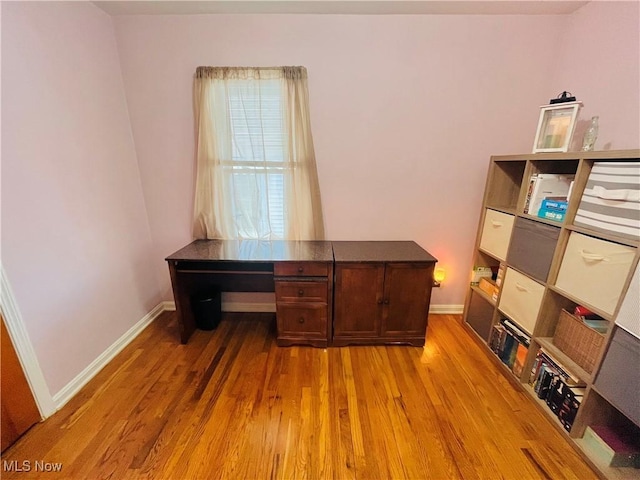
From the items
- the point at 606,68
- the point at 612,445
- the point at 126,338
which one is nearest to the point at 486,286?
the point at 612,445

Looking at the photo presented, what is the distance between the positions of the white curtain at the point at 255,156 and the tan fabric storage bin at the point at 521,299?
4.72 ft

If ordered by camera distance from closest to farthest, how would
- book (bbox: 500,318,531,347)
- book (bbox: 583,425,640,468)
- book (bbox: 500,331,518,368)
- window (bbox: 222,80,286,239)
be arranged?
book (bbox: 583,425,640,468) < book (bbox: 500,318,531,347) < book (bbox: 500,331,518,368) < window (bbox: 222,80,286,239)

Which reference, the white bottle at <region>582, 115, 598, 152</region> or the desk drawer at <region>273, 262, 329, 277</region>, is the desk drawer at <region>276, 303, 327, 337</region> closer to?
the desk drawer at <region>273, 262, 329, 277</region>

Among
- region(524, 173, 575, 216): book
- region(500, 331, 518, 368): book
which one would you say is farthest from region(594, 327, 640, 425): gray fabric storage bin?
region(524, 173, 575, 216): book

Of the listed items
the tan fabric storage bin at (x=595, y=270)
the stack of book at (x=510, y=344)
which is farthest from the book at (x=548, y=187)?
the stack of book at (x=510, y=344)

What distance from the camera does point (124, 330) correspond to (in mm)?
2127

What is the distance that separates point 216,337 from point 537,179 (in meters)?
2.61

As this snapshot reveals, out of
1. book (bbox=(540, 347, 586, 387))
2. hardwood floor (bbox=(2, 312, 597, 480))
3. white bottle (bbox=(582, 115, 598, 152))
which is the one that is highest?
white bottle (bbox=(582, 115, 598, 152))

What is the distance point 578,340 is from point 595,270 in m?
0.41

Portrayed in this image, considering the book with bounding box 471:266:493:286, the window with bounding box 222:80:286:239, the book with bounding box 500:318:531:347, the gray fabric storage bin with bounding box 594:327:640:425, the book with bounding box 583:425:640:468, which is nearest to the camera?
the gray fabric storage bin with bounding box 594:327:640:425

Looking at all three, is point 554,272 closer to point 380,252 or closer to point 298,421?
point 380,252

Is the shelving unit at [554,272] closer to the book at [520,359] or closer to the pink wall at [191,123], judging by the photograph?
the book at [520,359]

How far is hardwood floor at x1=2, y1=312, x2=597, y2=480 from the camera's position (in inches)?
50.0

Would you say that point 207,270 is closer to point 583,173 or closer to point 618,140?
point 583,173
